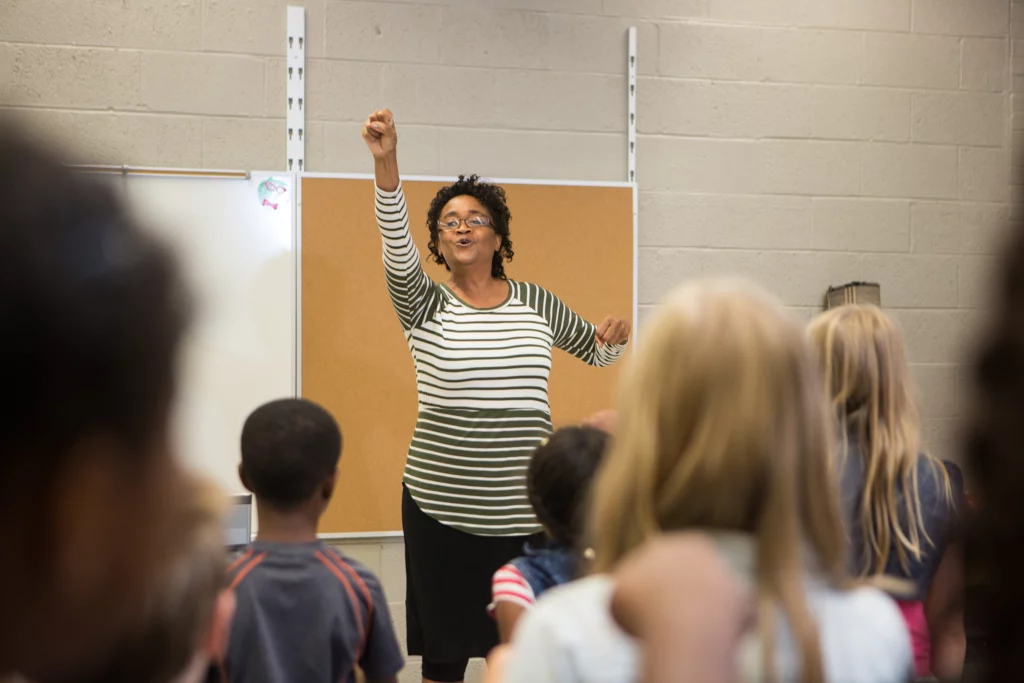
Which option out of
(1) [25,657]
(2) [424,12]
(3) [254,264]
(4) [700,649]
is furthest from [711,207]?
(1) [25,657]

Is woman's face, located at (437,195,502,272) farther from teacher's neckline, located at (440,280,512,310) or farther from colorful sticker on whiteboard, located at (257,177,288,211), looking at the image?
colorful sticker on whiteboard, located at (257,177,288,211)

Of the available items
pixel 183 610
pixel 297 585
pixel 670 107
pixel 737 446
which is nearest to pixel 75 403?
pixel 183 610

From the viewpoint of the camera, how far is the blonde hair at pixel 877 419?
1.50 metres

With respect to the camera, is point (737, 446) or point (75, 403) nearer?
point (75, 403)

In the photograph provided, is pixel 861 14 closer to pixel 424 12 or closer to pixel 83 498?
pixel 424 12

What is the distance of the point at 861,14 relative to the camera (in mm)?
3754

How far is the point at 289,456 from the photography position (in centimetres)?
151

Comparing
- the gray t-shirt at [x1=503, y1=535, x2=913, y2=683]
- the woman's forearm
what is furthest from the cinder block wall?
the gray t-shirt at [x1=503, y1=535, x2=913, y2=683]

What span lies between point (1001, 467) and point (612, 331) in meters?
2.32

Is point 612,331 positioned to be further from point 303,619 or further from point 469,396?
point 303,619

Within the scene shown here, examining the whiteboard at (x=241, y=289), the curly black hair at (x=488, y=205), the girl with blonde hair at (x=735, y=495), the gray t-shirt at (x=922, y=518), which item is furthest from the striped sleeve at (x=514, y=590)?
the whiteboard at (x=241, y=289)

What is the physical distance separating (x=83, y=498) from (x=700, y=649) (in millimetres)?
331

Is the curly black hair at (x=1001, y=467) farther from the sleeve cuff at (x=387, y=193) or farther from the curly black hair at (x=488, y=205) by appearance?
the curly black hair at (x=488, y=205)

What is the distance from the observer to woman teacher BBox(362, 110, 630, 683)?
7.97ft
